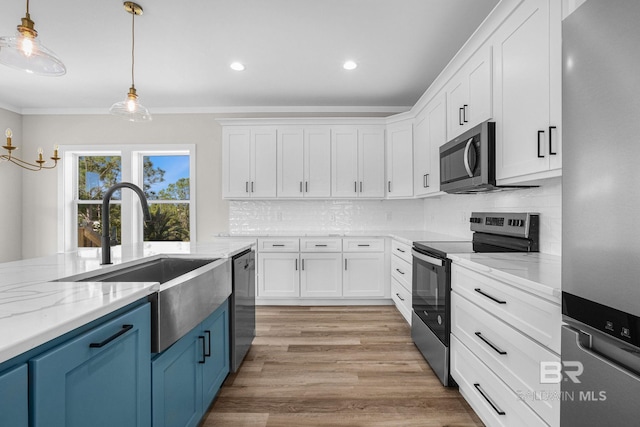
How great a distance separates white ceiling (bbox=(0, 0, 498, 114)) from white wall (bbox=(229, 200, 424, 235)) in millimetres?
1349

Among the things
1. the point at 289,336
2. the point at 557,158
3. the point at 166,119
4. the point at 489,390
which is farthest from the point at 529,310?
the point at 166,119

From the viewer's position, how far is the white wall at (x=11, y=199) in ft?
14.4

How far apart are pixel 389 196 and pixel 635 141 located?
344cm

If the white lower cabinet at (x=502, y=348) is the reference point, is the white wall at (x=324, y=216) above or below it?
above

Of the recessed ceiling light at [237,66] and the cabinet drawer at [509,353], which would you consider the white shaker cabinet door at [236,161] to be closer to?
the recessed ceiling light at [237,66]

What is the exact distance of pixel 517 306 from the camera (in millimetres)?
1344

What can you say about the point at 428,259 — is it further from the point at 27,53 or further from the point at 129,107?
the point at 27,53

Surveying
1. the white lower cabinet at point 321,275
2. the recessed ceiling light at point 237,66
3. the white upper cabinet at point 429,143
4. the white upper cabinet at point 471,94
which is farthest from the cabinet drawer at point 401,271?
the recessed ceiling light at point 237,66

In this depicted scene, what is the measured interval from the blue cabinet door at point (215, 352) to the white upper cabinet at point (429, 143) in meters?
2.30

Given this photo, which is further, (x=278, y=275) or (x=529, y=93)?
(x=278, y=275)

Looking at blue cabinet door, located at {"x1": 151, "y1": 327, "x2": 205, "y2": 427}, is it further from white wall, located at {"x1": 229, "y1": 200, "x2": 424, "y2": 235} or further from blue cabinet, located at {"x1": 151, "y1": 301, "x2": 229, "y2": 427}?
white wall, located at {"x1": 229, "y1": 200, "x2": 424, "y2": 235}

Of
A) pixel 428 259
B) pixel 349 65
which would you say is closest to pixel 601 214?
pixel 428 259

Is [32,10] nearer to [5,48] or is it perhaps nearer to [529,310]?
[5,48]

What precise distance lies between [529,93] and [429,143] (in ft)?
5.48
